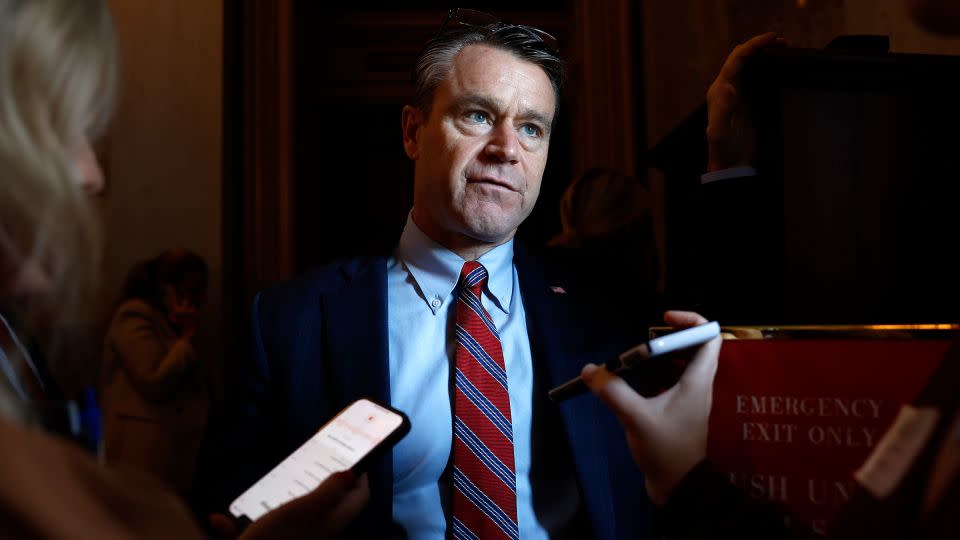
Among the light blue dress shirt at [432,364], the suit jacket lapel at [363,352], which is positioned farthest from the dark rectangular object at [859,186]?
the suit jacket lapel at [363,352]

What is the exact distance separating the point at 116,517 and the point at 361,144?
16.8 feet

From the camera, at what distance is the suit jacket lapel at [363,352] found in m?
1.30

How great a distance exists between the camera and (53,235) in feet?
2.03

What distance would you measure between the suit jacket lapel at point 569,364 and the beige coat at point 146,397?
2.01m

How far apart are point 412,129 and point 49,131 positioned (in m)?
1.12

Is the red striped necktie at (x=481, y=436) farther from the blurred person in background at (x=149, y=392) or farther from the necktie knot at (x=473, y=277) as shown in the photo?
the blurred person in background at (x=149, y=392)

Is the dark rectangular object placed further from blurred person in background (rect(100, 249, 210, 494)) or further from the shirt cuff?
blurred person in background (rect(100, 249, 210, 494))

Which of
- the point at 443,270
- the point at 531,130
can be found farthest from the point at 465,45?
the point at 443,270

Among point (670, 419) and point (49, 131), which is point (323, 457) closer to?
point (670, 419)

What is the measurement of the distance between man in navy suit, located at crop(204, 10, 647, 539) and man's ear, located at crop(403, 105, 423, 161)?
0.04 feet

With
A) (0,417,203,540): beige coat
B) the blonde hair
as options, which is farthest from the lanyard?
(0,417,203,540): beige coat

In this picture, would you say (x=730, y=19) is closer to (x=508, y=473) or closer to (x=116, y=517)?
(x=508, y=473)

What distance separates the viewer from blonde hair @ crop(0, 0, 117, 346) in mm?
596

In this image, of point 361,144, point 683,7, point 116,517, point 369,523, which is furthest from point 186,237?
point 116,517
